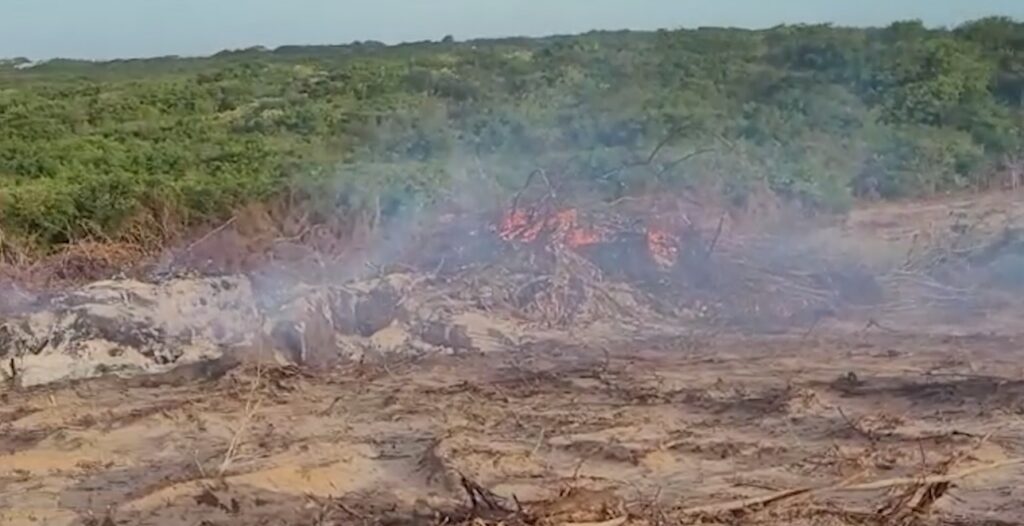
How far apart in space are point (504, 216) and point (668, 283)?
1327mm

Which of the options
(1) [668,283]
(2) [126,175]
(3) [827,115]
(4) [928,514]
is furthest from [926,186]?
(4) [928,514]

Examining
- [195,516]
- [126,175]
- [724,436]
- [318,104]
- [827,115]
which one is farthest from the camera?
[318,104]

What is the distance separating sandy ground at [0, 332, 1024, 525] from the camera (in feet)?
18.9

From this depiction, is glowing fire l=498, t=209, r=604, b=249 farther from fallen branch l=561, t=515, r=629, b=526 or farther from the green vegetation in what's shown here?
fallen branch l=561, t=515, r=629, b=526

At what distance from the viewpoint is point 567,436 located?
6.89 meters

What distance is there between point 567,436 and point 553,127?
1443 cm

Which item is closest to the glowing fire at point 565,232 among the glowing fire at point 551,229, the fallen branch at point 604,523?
the glowing fire at point 551,229

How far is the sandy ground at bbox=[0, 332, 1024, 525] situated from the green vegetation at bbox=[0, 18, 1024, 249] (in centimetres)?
359

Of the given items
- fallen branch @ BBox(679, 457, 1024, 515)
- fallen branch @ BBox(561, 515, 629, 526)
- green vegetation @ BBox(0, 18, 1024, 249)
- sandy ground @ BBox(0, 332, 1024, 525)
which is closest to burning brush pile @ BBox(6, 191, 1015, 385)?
sandy ground @ BBox(0, 332, 1024, 525)

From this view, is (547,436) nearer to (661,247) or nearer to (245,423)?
(245,423)

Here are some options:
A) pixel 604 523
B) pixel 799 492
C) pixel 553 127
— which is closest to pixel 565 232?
pixel 799 492

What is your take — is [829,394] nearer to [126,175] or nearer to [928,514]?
[928,514]

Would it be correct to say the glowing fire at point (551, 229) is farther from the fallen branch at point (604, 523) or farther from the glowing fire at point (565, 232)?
the fallen branch at point (604, 523)

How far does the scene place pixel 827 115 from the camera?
68.2 feet
